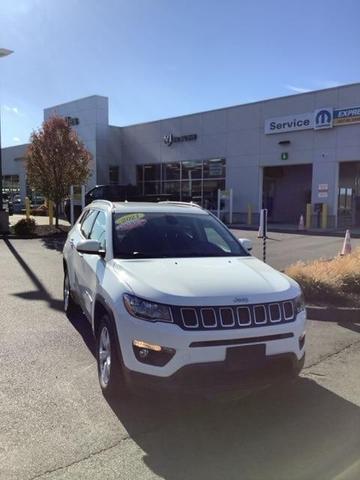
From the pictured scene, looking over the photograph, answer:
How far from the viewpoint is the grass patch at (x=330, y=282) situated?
7.55 metres

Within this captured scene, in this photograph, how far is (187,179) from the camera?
3294cm

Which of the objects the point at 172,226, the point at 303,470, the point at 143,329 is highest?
the point at 172,226

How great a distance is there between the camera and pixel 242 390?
373 cm

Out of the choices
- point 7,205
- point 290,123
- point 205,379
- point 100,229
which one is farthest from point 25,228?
point 205,379

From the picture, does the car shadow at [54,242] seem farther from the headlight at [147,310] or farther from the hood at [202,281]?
the headlight at [147,310]

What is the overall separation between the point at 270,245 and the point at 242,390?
13.2m

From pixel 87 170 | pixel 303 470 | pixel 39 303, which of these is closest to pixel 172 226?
pixel 303 470

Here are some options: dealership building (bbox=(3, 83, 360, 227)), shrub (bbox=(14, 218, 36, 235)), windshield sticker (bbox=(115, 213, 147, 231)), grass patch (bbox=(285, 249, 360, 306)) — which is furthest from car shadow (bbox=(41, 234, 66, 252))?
windshield sticker (bbox=(115, 213, 147, 231))

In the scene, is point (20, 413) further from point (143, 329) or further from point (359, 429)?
point (359, 429)

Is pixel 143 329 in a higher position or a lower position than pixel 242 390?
higher

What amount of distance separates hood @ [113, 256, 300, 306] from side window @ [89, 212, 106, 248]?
743mm

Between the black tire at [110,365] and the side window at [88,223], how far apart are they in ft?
6.45

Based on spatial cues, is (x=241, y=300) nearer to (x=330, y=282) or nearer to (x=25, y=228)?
(x=330, y=282)

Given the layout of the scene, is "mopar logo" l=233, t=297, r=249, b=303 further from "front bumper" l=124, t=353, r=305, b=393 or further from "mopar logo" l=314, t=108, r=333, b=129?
"mopar logo" l=314, t=108, r=333, b=129
